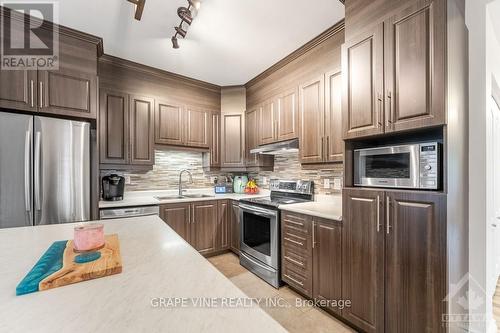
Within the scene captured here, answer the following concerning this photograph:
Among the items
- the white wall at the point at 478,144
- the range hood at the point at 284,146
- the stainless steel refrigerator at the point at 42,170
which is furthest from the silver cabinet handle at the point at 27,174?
the white wall at the point at 478,144

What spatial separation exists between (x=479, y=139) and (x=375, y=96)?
28.7 inches

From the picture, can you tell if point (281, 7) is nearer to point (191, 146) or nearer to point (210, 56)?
point (210, 56)

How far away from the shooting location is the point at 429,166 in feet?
4.29

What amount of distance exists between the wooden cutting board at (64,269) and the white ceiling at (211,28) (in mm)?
1904

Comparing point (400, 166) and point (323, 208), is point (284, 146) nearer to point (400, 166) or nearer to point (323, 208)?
point (323, 208)

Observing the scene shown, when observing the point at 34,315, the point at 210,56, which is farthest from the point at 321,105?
the point at 34,315

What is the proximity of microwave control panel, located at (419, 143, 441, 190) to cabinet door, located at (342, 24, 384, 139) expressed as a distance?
286mm

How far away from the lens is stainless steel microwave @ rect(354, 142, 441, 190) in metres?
1.30

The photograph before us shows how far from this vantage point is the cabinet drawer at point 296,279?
2.01 metres

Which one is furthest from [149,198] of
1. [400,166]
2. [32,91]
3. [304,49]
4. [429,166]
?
[429,166]

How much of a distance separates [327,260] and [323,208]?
500 millimetres

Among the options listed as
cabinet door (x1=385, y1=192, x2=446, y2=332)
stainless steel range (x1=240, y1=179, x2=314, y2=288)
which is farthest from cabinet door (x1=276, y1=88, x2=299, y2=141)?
cabinet door (x1=385, y1=192, x2=446, y2=332)

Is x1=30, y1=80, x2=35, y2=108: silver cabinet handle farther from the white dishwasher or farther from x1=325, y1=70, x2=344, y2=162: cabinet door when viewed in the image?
x1=325, y1=70, x2=344, y2=162: cabinet door

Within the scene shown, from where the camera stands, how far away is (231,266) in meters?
2.81
